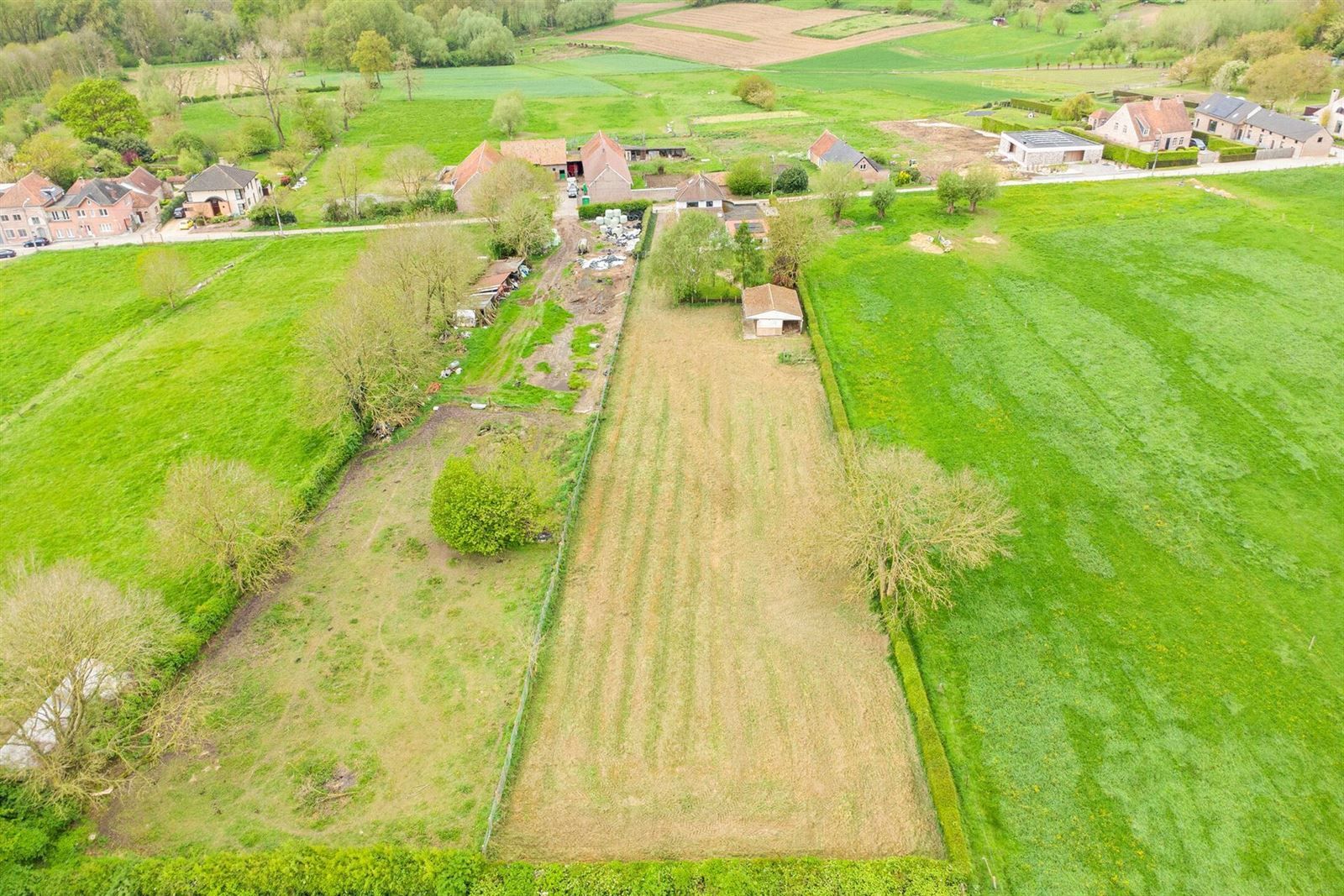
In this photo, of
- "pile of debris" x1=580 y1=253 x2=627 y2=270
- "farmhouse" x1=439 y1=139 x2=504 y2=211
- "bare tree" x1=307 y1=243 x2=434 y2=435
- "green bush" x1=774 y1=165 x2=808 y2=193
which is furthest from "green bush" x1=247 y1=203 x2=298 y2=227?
"green bush" x1=774 y1=165 x2=808 y2=193

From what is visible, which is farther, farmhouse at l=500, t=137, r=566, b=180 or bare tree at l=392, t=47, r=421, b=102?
bare tree at l=392, t=47, r=421, b=102

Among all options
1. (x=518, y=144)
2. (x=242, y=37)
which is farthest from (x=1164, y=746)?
(x=242, y=37)

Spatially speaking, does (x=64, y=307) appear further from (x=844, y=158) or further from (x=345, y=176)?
(x=844, y=158)

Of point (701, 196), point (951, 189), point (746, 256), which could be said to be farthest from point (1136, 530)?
point (701, 196)

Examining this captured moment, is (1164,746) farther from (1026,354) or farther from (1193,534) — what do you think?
(1026,354)

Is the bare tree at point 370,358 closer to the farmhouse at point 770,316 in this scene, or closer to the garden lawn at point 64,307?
the garden lawn at point 64,307

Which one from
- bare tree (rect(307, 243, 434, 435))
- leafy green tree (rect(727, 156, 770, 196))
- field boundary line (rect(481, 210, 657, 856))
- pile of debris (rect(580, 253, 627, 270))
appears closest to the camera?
field boundary line (rect(481, 210, 657, 856))

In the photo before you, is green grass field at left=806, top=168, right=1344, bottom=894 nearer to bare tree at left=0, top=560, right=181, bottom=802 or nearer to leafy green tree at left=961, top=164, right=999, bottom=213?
leafy green tree at left=961, top=164, right=999, bottom=213

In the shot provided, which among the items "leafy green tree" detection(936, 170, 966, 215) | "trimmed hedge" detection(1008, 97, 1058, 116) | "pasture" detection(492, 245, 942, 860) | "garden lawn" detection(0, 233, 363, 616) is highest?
"trimmed hedge" detection(1008, 97, 1058, 116)
